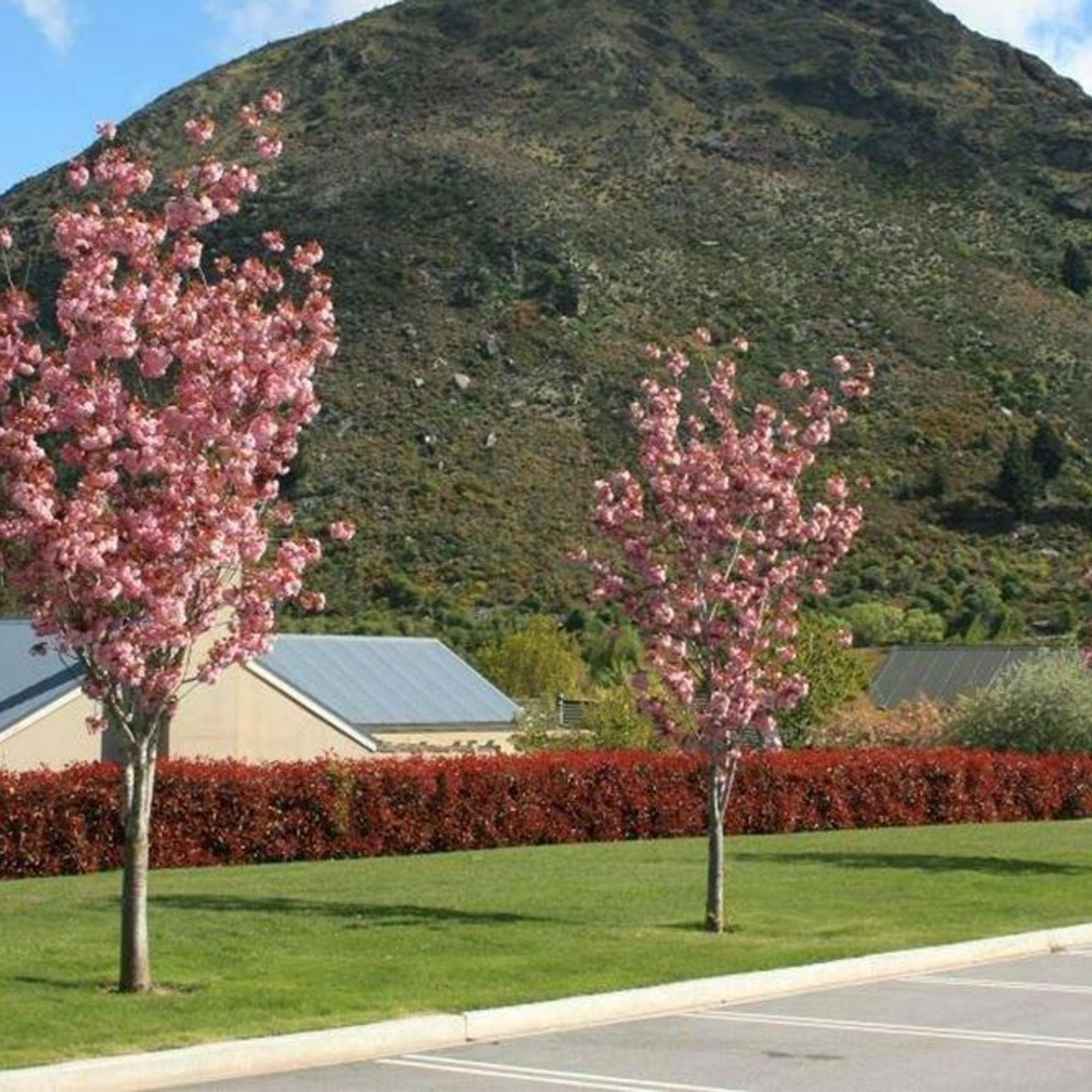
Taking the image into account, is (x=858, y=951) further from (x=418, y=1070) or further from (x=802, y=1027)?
(x=418, y=1070)

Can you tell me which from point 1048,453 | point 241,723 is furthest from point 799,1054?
point 1048,453

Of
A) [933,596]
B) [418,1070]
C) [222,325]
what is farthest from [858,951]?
[933,596]

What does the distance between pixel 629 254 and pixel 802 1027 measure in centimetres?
7970

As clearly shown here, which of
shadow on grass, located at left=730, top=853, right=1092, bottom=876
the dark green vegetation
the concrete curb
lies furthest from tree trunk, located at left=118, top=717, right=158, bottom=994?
the dark green vegetation

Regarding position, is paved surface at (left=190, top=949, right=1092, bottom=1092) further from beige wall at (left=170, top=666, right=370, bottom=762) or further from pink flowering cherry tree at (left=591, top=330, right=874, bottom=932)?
beige wall at (left=170, top=666, right=370, bottom=762)

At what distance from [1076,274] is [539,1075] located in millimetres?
87945

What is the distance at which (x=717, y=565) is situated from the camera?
1944 cm

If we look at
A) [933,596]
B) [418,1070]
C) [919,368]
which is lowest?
[418,1070]

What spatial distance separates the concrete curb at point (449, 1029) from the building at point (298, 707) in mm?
13892

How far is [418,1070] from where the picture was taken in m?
11.7

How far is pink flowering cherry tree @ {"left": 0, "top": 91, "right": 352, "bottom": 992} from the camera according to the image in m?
13.1

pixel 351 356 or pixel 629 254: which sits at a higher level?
pixel 629 254

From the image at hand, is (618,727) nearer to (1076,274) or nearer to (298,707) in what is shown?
(298,707)

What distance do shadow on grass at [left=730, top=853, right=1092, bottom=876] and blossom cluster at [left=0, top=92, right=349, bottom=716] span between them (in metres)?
14.2
